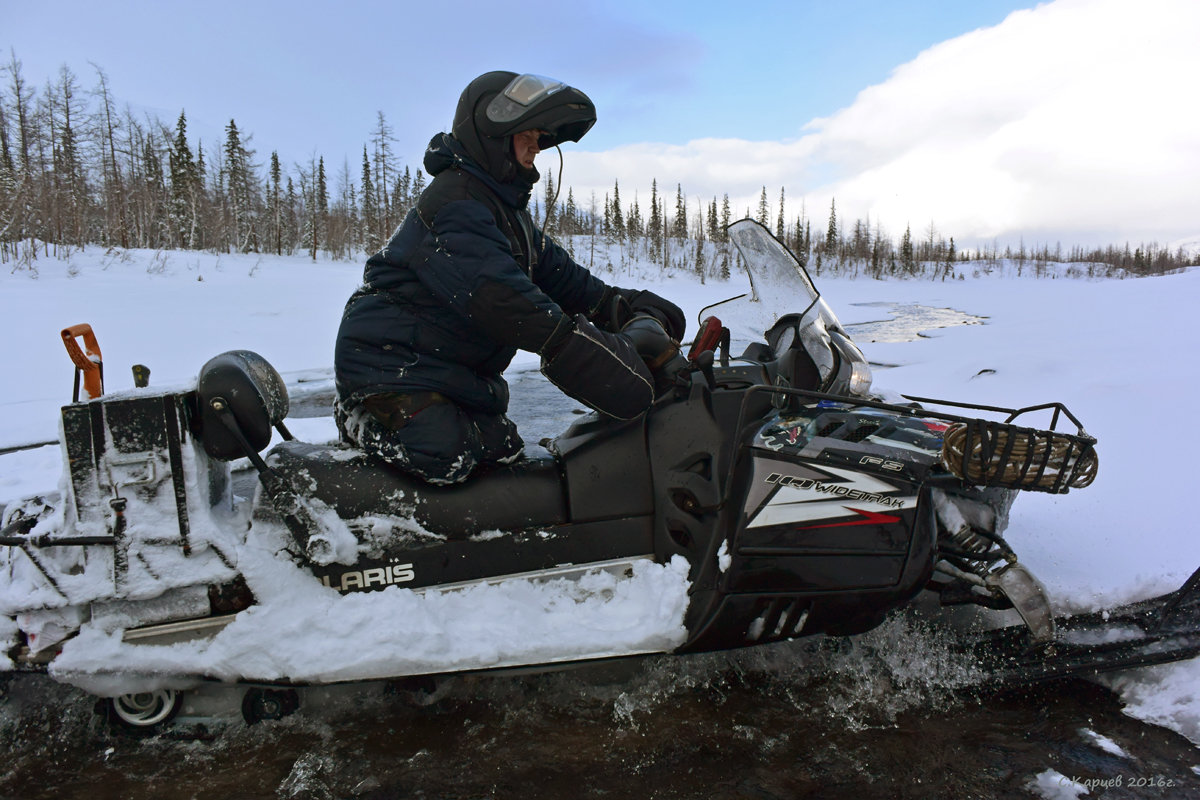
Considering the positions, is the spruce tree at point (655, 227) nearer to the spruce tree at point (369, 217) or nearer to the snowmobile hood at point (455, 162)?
the spruce tree at point (369, 217)

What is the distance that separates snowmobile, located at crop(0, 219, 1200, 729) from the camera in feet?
6.20

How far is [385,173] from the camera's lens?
4003 cm

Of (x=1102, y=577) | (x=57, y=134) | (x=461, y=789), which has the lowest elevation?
A: (x=461, y=789)

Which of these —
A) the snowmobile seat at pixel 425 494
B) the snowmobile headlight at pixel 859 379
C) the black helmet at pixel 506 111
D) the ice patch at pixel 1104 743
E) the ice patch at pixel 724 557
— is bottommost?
the ice patch at pixel 1104 743

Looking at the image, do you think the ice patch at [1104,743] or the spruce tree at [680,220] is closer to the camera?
the ice patch at [1104,743]

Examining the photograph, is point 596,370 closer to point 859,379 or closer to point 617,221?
point 859,379

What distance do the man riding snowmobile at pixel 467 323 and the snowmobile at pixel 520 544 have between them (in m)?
0.14

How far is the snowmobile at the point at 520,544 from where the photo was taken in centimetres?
189

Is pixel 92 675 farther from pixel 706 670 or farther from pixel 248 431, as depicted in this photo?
pixel 706 670

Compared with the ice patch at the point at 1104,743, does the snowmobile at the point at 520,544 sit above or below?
above

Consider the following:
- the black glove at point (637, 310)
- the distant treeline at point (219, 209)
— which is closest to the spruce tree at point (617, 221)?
the distant treeline at point (219, 209)

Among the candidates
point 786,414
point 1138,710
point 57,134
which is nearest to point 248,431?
point 786,414

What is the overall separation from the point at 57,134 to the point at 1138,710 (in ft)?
123

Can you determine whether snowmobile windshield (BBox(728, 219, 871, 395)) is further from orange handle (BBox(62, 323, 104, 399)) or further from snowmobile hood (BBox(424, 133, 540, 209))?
orange handle (BBox(62, 323, 104, 399))
